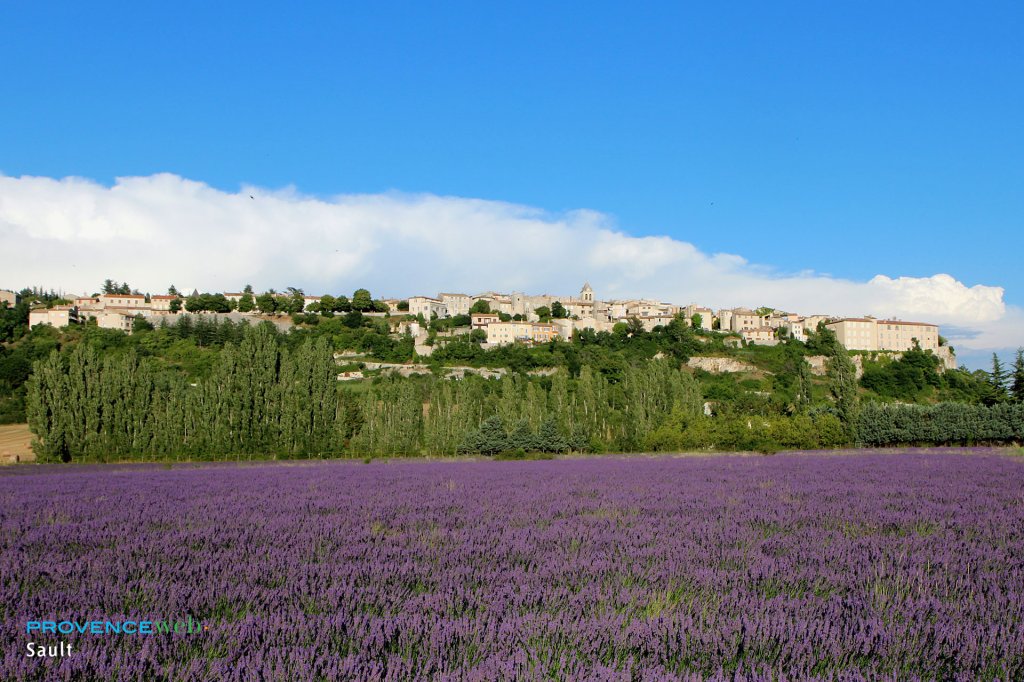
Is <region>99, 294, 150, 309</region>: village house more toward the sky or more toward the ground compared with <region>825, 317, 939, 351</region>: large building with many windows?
more toward the sky

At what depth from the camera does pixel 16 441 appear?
49094 mm

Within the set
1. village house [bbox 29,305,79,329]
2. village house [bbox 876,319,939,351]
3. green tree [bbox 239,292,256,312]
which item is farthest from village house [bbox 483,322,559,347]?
village house [bbox 29,305,79,329]

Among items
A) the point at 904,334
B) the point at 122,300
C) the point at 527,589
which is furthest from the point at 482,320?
the point at 527,589

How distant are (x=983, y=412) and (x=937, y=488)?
100 ft

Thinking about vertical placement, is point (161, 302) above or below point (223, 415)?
above

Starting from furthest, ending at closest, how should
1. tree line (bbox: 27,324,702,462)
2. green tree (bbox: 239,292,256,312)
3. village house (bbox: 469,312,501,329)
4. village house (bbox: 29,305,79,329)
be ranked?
green tree (bbox: 239,292,256,312) → village house (bbox: 469,312,501,329) → village house (bbox: 29,305,79,329) → tree line (bbox: 27,324,702,462)

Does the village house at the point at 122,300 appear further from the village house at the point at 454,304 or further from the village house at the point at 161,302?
the village house at the point at 454,304

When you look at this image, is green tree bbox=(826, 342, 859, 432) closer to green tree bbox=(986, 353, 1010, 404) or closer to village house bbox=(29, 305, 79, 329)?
green tree bbox=(986, 353, 1010, 404)

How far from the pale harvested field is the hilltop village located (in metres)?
59.8

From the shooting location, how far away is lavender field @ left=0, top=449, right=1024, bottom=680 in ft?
9.70

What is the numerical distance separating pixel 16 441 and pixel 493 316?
9815 cm

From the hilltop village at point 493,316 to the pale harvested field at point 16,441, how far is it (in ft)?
196

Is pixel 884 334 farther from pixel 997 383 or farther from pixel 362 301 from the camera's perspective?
pixel 362 301

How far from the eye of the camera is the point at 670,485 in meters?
10.9
